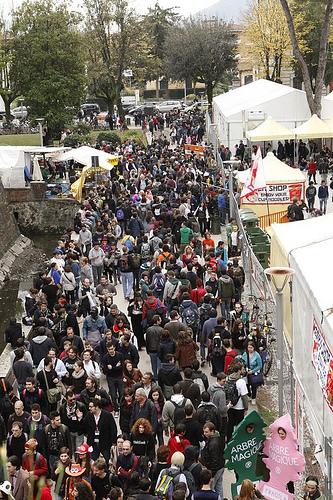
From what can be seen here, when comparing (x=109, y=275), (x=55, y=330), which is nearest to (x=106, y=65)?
(x=109, y=275)

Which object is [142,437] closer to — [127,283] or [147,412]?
[147,412]

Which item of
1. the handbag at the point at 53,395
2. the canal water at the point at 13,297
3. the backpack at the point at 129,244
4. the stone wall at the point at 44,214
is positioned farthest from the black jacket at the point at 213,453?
the stone wall at the point at 44,214

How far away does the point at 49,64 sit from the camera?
44.6 m

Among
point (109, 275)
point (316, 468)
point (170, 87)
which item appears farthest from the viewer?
point (170, 87)

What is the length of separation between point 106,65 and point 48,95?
49.8 feet

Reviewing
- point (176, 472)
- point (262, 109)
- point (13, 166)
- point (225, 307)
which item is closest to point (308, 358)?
point (176, 472)

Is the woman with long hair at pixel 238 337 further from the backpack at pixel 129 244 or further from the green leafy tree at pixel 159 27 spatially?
the green leafy tree at pixel 159 27

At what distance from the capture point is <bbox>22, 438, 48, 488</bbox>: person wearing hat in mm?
8808

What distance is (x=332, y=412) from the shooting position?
8.45 m

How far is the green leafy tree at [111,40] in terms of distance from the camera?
Result: 58688mm

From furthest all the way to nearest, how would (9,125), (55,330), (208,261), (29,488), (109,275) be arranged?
1. (9,125)
2. (109,275)
3. (208,261)
4. (55,330)
5. (29,488)

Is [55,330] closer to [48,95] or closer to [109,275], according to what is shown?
[109,275]

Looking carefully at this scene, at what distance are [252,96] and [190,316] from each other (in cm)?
2538

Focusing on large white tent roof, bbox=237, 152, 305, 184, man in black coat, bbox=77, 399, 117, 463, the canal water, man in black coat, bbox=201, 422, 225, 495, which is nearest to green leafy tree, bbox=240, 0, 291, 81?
large white tent roof, bbox=237, 152, 305, 184
